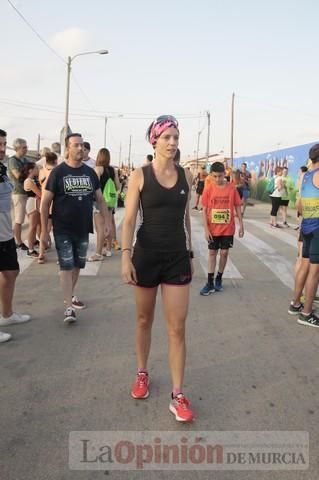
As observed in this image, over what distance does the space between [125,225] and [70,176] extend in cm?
192

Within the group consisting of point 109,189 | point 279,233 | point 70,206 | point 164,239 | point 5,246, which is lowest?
point 279,233

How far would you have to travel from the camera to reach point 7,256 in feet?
Result: 14.4

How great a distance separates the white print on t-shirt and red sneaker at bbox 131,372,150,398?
2.21 m

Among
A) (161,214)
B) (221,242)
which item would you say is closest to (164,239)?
(161,214)

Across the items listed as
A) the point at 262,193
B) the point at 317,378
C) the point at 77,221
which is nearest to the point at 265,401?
the point at 317,378

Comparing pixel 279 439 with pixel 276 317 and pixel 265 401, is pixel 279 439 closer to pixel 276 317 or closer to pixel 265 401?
pixel 265 401

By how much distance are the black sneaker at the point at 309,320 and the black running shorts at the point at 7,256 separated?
3308 millimetres

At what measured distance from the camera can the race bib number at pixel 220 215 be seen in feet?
19.5

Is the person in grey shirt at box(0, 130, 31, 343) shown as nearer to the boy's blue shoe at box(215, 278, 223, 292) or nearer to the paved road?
the paved road

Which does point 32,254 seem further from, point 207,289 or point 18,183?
point 207,289

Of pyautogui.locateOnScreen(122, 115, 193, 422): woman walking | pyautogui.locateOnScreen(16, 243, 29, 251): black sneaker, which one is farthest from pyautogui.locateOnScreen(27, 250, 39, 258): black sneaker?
pyautogui.locateOnScreen(122, 115, 193, 422): woman walking

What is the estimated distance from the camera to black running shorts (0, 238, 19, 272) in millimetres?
4332

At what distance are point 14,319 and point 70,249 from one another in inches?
38.8

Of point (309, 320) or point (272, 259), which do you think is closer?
point (309, 320)
